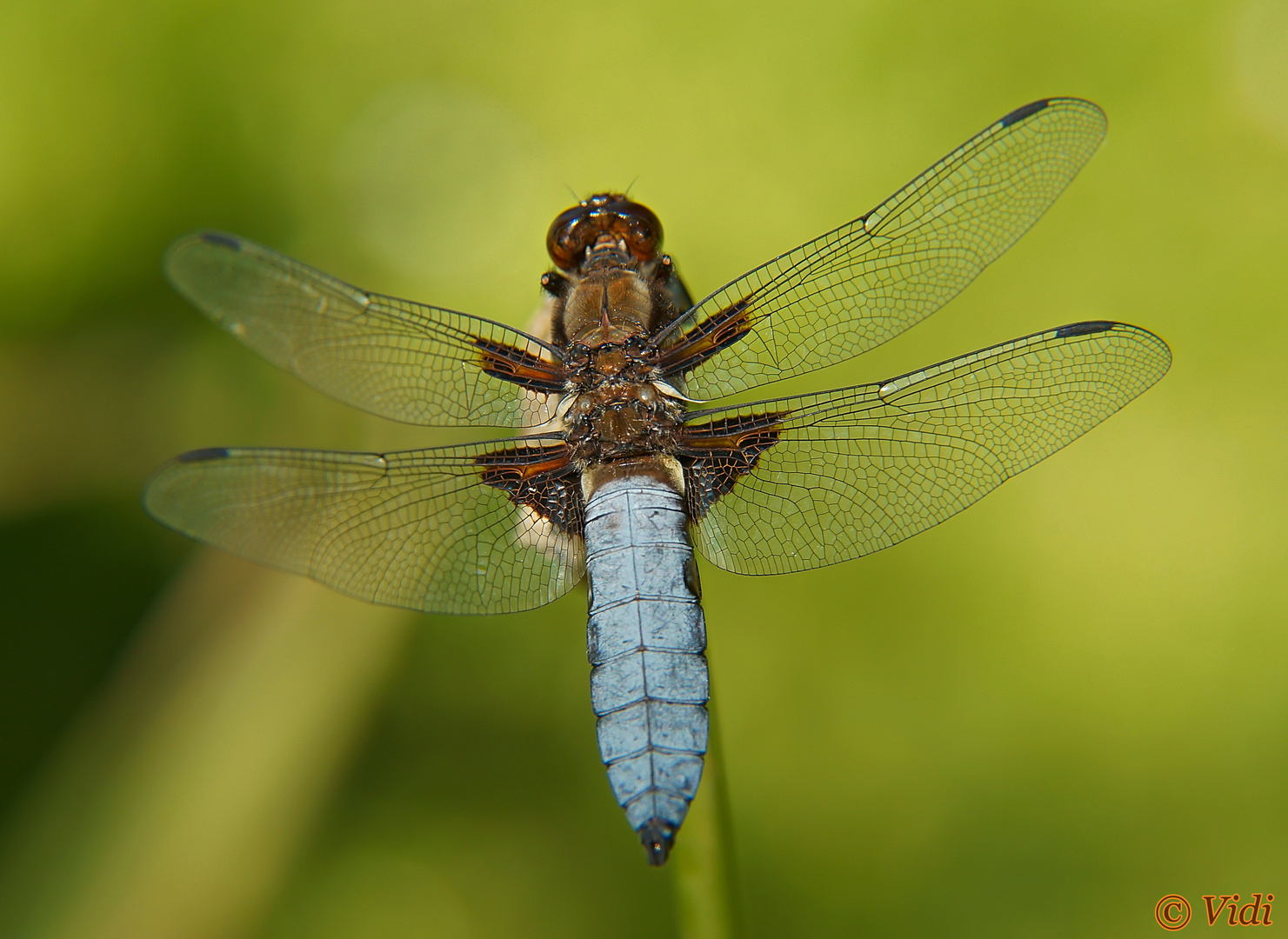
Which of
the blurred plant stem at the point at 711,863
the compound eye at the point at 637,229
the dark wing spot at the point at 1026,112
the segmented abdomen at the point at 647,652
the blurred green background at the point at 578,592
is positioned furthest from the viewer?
the blurred green background at the point at 578,592

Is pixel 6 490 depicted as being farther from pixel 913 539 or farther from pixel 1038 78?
pixel 1038 78

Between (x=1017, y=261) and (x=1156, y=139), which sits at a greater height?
(x=1156, y=139)

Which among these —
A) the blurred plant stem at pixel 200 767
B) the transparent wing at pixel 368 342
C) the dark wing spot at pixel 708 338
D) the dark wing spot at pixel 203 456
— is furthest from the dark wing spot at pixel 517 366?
the blurred plant stem at pixel 200 767

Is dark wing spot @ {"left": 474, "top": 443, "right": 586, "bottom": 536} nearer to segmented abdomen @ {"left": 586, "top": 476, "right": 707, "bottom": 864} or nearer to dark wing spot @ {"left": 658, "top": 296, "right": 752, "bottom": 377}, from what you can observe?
segmented abdomen @ {"left": 586, "top": 476, "right": 707, "bottom": 864}

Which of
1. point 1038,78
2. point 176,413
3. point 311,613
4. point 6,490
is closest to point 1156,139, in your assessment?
point 1038,78

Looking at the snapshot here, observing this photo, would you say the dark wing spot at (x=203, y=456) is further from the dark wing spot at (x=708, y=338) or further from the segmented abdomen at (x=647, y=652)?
the dark wing spot at (x=708, y=338)

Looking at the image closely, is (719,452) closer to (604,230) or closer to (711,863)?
(604,230)
